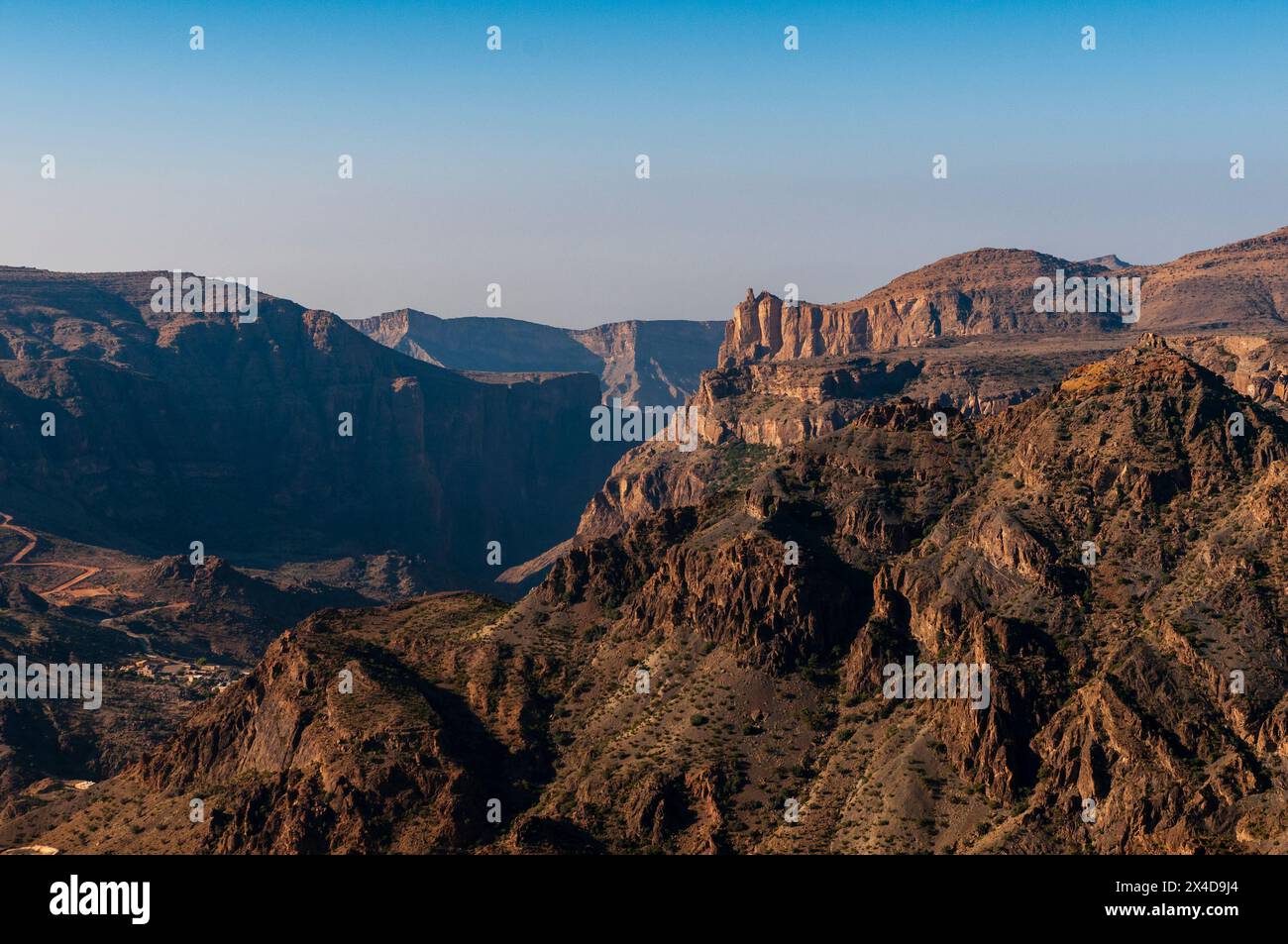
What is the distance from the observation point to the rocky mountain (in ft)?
522

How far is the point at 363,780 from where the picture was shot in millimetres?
177375

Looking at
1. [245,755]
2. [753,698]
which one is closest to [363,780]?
[245,755]

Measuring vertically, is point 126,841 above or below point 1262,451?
below

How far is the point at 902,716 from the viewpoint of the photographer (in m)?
179

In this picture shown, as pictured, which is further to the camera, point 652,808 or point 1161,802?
point 652,808

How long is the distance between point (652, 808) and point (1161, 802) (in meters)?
50.5

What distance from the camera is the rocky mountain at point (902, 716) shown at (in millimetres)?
159000
